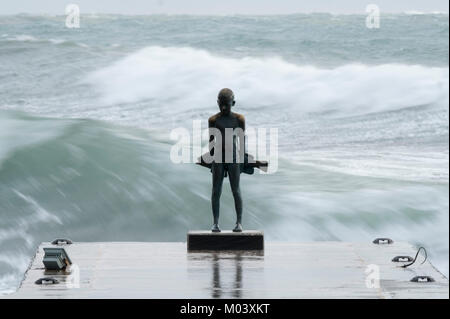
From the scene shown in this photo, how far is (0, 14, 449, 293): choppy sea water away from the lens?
22016 mm

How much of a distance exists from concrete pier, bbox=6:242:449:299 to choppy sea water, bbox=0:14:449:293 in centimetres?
308

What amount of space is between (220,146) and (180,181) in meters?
8.37

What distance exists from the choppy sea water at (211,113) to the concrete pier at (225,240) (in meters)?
3.24

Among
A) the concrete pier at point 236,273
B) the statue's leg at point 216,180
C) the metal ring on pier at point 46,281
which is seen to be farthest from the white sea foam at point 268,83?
the metal ring on pier at point 46,281

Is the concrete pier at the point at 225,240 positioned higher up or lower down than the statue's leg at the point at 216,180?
lower down

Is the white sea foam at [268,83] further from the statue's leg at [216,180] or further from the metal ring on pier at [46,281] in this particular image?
the metal ring on pier at [46,281]

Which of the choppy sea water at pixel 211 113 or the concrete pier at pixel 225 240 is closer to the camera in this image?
the concrete pier at pixel 225 240

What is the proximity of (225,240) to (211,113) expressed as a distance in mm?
26938

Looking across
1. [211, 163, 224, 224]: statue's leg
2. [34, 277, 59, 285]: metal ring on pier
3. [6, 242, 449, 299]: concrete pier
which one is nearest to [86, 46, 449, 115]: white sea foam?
[6, 242, 449, 299]: concrete pier

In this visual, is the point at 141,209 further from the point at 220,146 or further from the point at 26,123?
the point at 26,123

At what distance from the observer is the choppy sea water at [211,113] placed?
22016 mm

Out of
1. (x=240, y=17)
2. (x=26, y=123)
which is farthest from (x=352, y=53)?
(x=26, y=123)

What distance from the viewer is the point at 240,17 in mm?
59469
